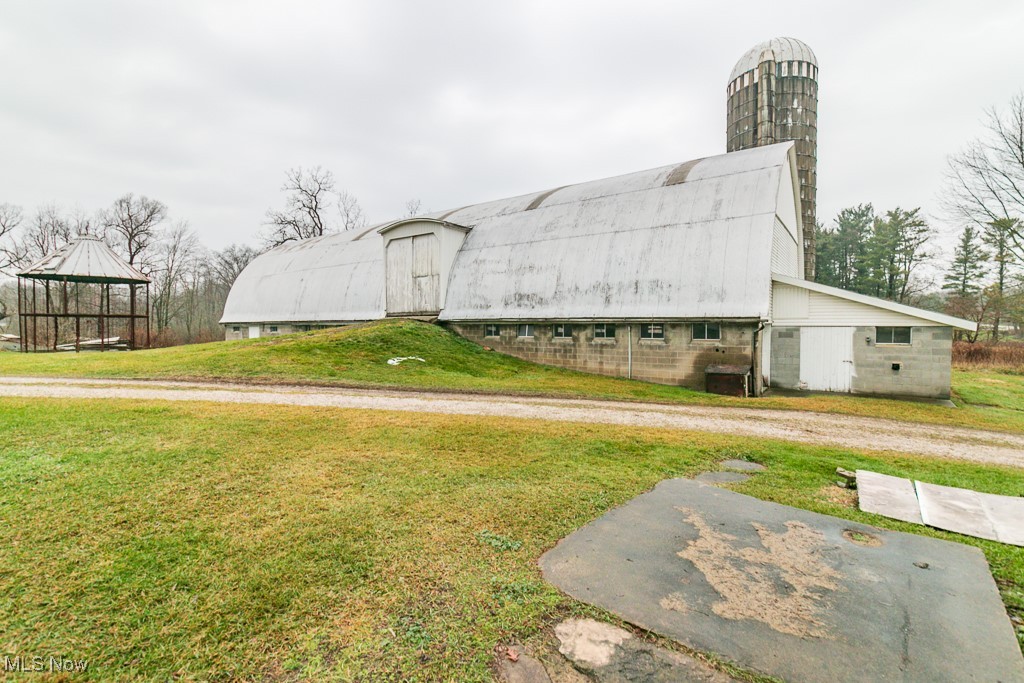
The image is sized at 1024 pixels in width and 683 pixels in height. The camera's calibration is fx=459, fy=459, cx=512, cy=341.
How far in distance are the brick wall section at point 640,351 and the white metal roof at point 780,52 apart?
23.6 m

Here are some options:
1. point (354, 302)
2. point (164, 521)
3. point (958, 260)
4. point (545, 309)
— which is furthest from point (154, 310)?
point (958, 260)

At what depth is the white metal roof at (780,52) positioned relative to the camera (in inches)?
1158

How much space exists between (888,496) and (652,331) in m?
13.2

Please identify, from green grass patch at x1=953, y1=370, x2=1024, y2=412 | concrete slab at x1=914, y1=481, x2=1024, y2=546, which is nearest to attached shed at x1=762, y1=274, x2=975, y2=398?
green grass patch at x1=953, y1=370, x2=1024, y2=412

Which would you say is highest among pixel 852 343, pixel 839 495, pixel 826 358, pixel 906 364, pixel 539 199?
pixel 539 199

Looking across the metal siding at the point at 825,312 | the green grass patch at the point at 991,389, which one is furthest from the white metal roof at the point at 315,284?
the green grass patch at the point at 991,389

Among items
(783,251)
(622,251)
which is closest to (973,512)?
(622,251)

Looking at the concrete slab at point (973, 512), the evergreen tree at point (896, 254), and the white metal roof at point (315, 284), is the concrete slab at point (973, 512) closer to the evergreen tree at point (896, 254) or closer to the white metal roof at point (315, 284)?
the white metal roof at point (315, 284)

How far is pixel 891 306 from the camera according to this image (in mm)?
15055

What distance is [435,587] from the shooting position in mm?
3264

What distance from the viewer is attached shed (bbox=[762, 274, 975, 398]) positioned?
14750 mm

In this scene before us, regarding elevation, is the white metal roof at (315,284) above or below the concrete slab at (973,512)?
above

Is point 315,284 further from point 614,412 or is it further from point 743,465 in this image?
point 743,465

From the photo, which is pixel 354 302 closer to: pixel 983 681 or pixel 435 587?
pixel 435 587
